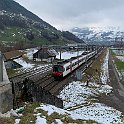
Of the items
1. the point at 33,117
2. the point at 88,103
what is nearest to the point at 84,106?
the point at 88,103

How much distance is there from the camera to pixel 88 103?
34.2 m

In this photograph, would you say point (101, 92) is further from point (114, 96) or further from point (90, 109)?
point (90, 109)

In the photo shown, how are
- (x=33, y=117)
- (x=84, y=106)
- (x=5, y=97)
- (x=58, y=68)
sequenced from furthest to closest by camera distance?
(x=58, y=68) → (x=84, y=106) → (x=5, y=97) → (x=33, y=117)

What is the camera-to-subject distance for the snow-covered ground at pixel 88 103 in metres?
26.9

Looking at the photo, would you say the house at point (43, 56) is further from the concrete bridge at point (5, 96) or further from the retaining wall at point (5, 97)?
the retaining wall at point (5, 97)

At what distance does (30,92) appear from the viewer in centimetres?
2536

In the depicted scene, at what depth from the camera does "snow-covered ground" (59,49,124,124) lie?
26884mm

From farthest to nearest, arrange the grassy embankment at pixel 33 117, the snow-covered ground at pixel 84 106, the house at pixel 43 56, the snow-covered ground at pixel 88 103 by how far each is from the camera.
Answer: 1. the house at pixel 43 56
2. the snow-covered ground at pixel 88 103
3. the snow-covered ground at pixel 84 106
4. the grassy embankment at pixel 33 117

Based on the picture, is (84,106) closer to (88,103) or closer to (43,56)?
(88,103)

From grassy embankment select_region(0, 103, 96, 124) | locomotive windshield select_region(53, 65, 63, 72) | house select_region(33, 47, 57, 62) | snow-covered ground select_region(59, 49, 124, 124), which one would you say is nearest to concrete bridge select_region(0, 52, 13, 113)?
grassy embankment select_region(0, 103, 96, 124)

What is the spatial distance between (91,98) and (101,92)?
484 centimetres

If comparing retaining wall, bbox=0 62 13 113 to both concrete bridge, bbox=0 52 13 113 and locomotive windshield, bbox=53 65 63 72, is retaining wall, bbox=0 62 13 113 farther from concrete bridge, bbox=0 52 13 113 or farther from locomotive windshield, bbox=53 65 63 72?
locomotive windshield, bbox=53 65 63 72

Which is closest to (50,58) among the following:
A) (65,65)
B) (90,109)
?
(65,65)

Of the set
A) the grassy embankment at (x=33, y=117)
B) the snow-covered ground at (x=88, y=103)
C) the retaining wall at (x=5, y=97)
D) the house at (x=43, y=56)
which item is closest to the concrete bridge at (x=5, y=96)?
the retaining wall at (x=5, y=97)
